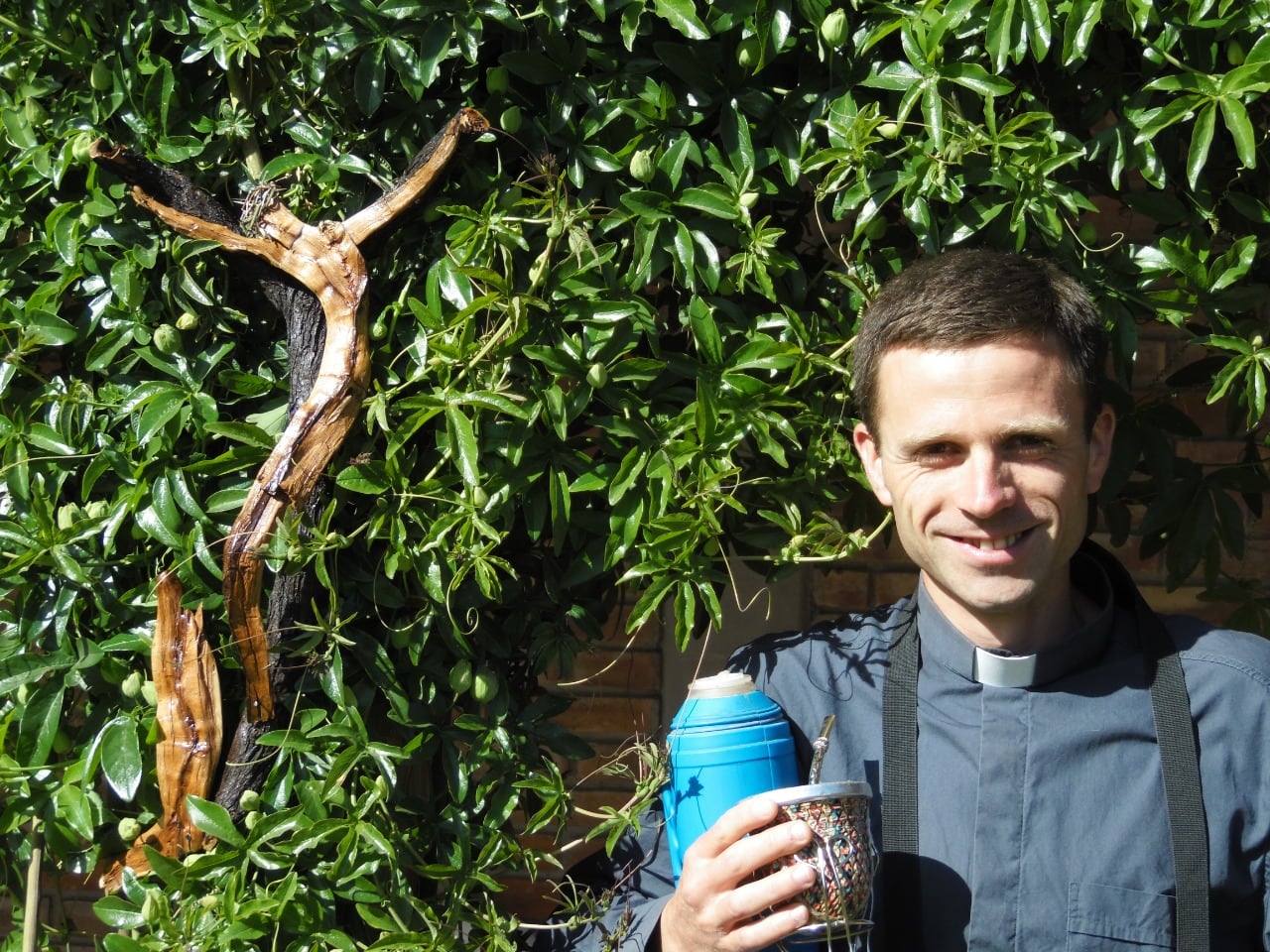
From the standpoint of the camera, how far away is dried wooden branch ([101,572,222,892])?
6.02 ft

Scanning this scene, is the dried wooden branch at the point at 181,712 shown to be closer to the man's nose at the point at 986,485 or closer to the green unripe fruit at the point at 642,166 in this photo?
the green unripe fruit at the point at 642,166

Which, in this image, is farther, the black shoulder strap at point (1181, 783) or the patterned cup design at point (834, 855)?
the black shoulder strap at point (1181, 783)

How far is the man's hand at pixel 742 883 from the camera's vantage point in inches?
59.1

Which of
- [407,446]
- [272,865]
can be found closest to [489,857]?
[272,865]

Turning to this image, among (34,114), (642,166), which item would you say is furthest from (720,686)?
(34,114)

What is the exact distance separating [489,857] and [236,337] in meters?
0.81

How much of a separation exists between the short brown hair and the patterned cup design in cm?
57

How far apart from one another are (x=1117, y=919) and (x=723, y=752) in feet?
1.79

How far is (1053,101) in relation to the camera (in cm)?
189

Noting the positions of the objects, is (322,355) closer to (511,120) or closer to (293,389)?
(293,389)

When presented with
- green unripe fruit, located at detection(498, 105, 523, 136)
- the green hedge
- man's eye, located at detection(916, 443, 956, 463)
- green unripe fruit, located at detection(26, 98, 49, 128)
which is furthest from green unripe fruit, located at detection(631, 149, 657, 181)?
green unripe fruit, located at detection(26, 98, 49, 128)

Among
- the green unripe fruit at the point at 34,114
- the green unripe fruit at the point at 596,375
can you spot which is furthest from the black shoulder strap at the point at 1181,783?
the green unripe fruit at the point at 34,114

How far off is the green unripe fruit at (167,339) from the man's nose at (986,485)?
1078 mm

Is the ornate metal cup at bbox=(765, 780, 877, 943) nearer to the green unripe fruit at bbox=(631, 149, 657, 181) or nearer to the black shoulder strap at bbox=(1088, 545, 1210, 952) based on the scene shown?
the black shoulder strap at bbox=(1088, 545, 1210, 952)
